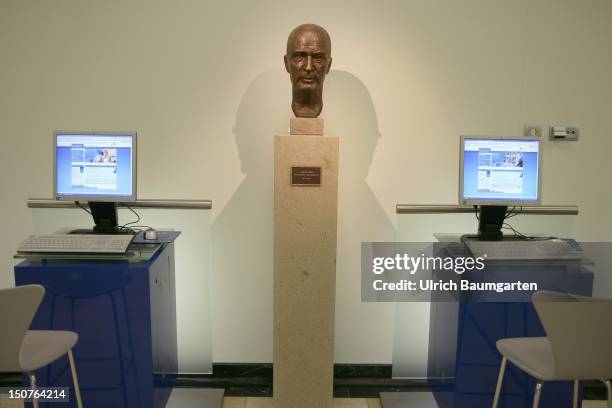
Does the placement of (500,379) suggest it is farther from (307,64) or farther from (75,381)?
(75,381)

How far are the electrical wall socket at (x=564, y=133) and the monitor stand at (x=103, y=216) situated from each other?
93.0 inches

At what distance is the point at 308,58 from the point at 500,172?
1.08 m

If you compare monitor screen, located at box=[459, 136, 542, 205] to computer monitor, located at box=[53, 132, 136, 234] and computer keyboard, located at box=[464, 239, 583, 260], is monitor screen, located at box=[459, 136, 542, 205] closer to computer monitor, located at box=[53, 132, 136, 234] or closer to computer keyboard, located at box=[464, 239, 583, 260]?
computer keyboard, located at box=[464, 239, 583, 260]

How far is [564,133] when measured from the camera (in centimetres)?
305

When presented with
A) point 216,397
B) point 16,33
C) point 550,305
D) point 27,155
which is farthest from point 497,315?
point 16,33

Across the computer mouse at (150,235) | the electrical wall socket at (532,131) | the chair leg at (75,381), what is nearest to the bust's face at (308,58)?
the computer mouse at (150,235)

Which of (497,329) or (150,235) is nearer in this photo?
(497,329)

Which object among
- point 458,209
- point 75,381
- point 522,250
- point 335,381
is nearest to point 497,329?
point 522,250

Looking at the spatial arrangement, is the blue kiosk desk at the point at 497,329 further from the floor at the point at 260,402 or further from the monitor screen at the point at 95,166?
the monitor screen at the point at 95,166

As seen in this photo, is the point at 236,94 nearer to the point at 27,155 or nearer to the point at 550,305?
the point at 27,155

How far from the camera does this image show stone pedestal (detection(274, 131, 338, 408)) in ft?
8.34

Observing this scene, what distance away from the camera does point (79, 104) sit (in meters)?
2.99

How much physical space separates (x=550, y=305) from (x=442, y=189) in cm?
134

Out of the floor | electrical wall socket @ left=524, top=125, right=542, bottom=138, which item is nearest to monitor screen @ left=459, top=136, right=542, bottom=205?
electrical wall socket @ left=524, top=125, right=542, bottom=138
